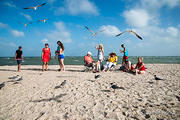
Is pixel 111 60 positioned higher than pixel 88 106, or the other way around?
pixel 111 60

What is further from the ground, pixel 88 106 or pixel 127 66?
pixel 127 66

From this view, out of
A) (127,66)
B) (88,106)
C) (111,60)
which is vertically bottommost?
(88,106)

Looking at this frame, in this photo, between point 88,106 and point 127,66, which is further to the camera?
point 127,66

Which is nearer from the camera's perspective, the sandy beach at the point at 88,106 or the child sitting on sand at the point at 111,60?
the sandy beach at the point at 88,106

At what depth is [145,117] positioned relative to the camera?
2473mm

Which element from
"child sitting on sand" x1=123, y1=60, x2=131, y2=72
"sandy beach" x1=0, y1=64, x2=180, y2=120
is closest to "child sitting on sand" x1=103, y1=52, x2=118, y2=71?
"child sitting on sand" x1=123, y1=60, x2=131, y2=72

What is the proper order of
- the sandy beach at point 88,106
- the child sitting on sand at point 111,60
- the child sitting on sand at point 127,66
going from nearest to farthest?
the sandy beach at point 88,106 < the child sitting on sand at point 127,66 < the child sitting on sand at point 111,60

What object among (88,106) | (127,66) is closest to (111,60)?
(127,66)

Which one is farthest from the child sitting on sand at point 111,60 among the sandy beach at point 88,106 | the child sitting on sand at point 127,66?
the sandy beach at point 88,106

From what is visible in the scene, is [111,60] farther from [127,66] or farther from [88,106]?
[88,106]

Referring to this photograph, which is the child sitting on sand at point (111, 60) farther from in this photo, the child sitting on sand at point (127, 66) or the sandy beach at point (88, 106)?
the sandy beach at point (88, 106)

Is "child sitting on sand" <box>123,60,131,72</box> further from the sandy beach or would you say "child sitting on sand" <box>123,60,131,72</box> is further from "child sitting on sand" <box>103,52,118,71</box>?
the sandy beach

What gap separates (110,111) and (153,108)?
1.11m

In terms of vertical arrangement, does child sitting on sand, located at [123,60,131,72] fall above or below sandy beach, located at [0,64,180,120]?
above
